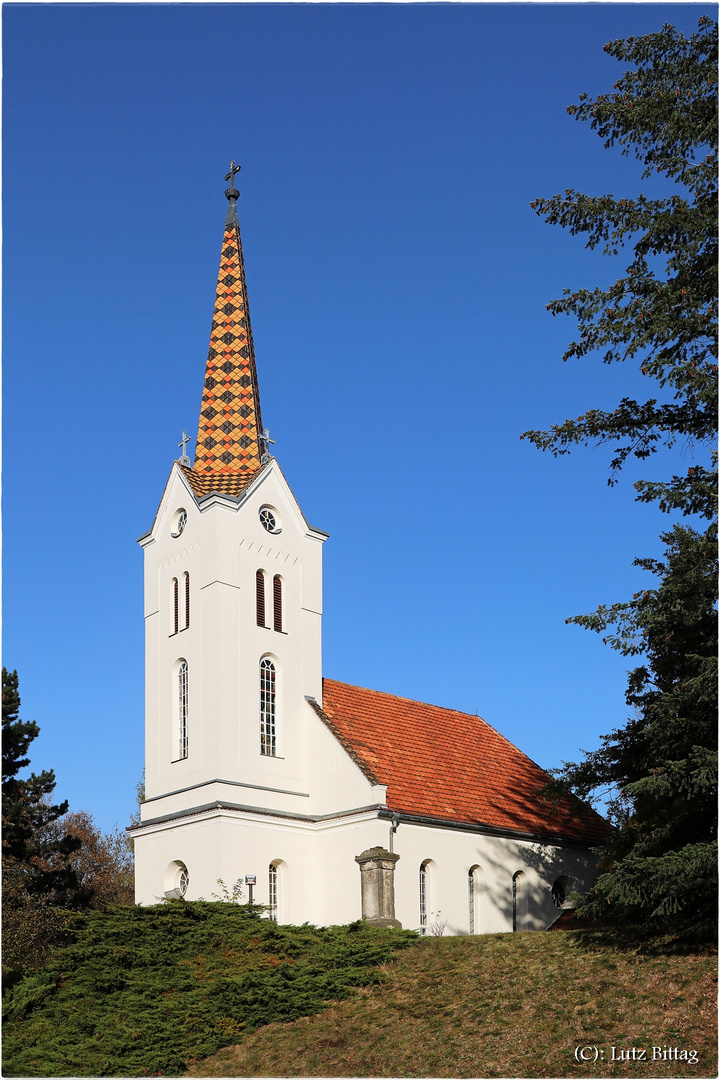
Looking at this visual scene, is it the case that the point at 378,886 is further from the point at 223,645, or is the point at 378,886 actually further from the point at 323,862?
the point at 223,645

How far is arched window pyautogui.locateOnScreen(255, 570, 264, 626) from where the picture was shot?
32.1 m

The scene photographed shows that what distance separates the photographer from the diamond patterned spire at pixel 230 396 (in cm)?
3403

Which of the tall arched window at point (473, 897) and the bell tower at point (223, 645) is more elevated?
the bell tower at point (223, 645)

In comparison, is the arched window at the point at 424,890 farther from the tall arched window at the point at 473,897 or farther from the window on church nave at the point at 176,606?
the window on church nave at the point at 176,606

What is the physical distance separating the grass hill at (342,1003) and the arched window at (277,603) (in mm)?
9135

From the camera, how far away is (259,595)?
32281 millimetres

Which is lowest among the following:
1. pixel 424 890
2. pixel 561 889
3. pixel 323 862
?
pixel 561 889

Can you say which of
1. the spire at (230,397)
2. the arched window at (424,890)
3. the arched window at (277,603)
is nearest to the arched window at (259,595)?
the arched window at (277,603)

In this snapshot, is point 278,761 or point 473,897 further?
point 473,897

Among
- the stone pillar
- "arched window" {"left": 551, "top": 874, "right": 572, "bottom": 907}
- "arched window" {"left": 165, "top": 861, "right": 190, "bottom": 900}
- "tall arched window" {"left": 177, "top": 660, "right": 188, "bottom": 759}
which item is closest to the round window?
"tall arched window" {"left": 177, "top": 660, "right": 188, "bottom": 759}

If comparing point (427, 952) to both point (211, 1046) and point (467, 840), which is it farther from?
point (467, 840)

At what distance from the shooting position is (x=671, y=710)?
58.6ft

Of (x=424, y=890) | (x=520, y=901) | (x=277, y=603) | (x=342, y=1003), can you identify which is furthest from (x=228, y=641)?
(x=342, y=1003)

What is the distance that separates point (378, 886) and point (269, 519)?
10.7 metres
